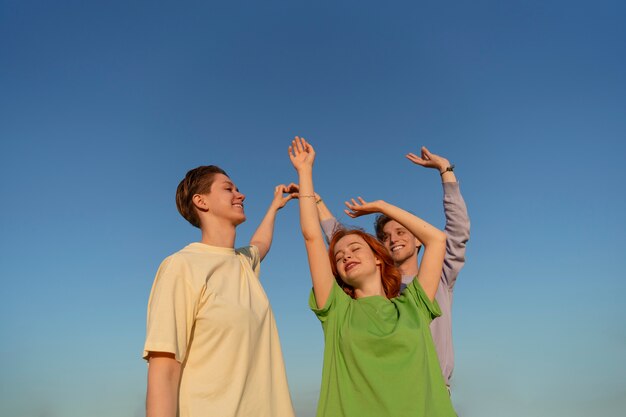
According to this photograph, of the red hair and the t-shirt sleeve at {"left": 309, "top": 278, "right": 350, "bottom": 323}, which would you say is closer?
the t-shirt sleeve at {"left": 309, "top": 278, "right": 350, "bottom": 323}

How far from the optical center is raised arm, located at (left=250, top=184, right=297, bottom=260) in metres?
5.13

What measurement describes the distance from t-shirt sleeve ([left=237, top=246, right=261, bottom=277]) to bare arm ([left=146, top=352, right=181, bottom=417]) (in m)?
1.30

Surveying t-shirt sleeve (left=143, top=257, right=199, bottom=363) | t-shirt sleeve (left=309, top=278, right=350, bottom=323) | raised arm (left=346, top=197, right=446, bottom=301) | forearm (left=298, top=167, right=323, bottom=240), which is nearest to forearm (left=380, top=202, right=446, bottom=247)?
raised arm (left=346, top=197, right=446, bottom=301)

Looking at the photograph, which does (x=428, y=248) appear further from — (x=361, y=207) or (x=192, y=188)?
(x=192, y=188)

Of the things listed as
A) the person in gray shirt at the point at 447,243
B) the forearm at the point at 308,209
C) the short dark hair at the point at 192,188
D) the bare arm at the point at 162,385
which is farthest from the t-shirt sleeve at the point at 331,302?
the bare arm at the point at 162,385

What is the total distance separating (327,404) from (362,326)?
0.68m

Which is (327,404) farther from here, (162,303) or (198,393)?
(162,303)

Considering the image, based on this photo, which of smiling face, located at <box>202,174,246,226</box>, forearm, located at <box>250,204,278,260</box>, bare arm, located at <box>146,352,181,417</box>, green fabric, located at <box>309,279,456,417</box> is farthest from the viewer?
forearm, located at <box>250,204,278,260</box>

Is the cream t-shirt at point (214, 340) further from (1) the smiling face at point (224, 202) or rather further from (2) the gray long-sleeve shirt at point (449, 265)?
(2) the gray long-sleeve shirt at point (449, 265)

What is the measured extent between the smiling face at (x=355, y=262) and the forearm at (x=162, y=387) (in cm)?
191

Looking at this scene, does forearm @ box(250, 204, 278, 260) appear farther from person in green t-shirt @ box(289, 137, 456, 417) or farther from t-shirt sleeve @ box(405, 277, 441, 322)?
t-shirt sleeve @ box(405, 277, 441, 322)

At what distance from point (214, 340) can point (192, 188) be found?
4.71 ft

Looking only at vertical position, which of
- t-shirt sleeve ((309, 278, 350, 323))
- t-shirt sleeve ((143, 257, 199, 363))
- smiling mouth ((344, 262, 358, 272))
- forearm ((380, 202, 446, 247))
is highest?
forearm ((380, 202, 446, 247))

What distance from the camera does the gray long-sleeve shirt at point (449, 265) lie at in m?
5.24
